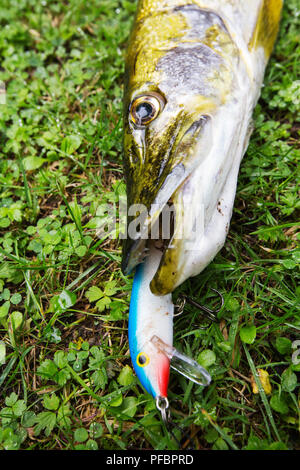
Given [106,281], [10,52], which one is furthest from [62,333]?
[10,52]

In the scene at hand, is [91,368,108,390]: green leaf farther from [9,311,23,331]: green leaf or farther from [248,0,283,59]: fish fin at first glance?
[248,0,283,59]: fish fin

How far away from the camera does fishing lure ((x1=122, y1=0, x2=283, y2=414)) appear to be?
5.33 ft

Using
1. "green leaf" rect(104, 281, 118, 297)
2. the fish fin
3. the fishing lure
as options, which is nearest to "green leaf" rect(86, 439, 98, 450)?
the fishing lure

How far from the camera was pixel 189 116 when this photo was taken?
68.5 inches

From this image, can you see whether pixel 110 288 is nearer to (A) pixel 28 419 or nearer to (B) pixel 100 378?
(B) pixel 100 378

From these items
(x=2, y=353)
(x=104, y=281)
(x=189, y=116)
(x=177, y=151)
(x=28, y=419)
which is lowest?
(x=28, y=419)

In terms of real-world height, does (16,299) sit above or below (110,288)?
below

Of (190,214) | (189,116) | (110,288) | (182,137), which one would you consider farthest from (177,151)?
(110,288)

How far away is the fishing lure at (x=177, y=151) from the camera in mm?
1626

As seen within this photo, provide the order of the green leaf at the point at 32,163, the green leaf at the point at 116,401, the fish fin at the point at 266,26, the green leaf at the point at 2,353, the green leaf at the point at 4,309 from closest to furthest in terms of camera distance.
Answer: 1. the green leaf at the point at 116,401
2. the green leaf at the point at 2,353
3. the green leaf at the point at 4,309
4. the fish fin at the point at 266,26
5. the green leaf at the point at 32,163

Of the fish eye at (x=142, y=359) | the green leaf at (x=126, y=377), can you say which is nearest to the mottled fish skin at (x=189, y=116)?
the fish eye at (x=142, y=359)

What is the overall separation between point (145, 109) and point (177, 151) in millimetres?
300

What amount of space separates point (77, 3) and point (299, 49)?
1.92 meters

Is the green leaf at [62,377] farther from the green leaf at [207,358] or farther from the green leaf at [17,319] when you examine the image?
the green leaf at [207,358]
